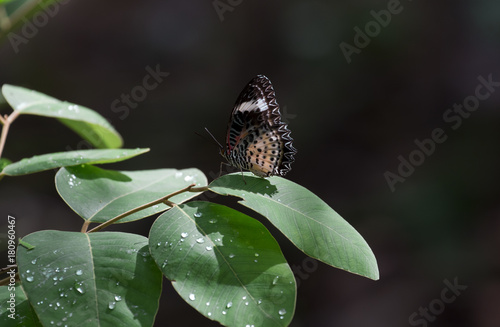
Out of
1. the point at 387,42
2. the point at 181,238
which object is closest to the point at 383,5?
the point at 387,42

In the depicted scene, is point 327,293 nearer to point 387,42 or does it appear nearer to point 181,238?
point 387,42

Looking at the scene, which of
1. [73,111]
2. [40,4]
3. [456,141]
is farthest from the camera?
[456,141]
